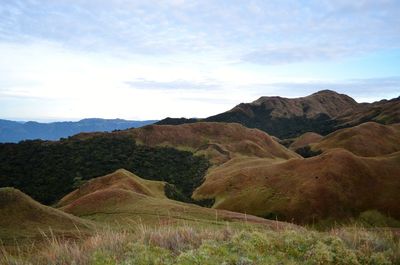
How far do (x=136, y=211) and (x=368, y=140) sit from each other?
111217 mm

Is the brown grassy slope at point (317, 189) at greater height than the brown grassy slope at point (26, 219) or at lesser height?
lesser

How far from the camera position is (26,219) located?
29.3m

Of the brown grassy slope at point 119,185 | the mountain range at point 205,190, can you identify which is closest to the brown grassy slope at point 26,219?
the mountain range at point 205,190

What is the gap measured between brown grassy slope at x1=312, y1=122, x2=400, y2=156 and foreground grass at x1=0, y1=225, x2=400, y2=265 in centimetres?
11935

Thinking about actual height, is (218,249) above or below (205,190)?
above

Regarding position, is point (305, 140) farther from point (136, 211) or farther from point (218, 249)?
point (218, 249)

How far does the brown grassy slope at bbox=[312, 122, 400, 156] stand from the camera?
412ft

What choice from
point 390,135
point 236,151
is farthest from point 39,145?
point 390,135

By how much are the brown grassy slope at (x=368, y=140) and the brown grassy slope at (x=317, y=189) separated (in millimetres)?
45068

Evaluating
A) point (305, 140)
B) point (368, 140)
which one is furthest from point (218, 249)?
point (305, 140)

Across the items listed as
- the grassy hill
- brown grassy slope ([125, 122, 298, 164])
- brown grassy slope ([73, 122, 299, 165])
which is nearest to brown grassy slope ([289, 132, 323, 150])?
brown grassy slope ([73, 122, 299, 165])

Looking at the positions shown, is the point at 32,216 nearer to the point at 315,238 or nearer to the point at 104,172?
the point at 315,238

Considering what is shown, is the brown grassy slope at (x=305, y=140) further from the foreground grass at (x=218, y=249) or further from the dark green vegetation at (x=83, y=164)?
the foreground grass at (x=218, y=249)

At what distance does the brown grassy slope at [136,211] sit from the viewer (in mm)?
37844
